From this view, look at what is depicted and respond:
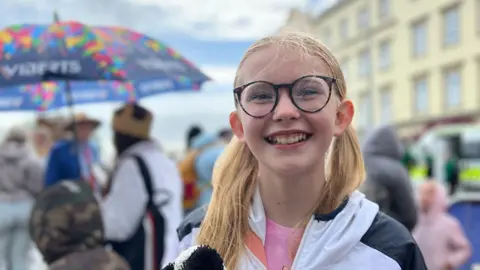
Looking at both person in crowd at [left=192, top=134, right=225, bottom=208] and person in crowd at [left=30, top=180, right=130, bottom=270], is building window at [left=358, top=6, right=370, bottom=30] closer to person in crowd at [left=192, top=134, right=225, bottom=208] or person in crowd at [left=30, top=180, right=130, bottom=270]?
person in crowd at [left=192, top=134, right=225, bottom=208]

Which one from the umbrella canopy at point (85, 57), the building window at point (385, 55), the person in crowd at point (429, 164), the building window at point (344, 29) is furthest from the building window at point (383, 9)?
the umbrella canopy at point (85, 57)

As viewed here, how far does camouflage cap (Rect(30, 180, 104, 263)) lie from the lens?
2355mm

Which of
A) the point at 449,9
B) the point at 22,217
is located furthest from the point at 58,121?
the point at 449,9

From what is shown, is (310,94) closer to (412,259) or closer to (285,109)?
(285,109)

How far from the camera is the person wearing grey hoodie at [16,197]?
18.2 ft

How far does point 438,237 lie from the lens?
5043 millimetres

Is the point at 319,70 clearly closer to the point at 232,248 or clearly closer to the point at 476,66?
the point at 232,248

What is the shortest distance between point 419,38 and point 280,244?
108ft

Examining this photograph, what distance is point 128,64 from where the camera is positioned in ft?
11.7

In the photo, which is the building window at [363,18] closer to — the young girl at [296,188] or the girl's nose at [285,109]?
the young girl at [296,188]

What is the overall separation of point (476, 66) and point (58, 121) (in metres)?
24.3

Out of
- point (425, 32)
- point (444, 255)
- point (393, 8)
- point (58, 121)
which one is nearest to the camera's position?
point (444, 255)

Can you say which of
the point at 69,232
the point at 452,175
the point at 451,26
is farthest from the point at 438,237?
the point at 451,26

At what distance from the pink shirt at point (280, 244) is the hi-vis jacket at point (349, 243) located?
2cm
